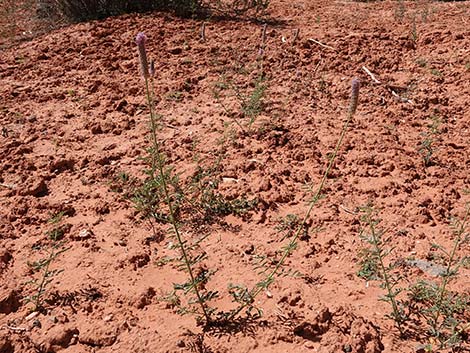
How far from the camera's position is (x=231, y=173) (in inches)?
126

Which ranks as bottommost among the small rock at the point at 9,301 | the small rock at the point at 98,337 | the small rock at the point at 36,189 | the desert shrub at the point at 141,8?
the small rock at the point at 98,337

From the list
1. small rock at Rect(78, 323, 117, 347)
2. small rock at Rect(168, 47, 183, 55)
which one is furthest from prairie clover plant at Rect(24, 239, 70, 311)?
small rock at Rect(168, 47, 183, 55)

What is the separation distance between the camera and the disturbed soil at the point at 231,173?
2174mm

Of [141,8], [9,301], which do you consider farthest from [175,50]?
[9,301]

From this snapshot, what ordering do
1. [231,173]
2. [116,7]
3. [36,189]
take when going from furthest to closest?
[116,7] → [231,173] → [36,189]

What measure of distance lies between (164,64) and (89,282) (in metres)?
2.84

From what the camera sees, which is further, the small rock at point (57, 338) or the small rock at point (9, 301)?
the small rock at point (9, 301)

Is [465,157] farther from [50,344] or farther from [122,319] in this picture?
[50,344]

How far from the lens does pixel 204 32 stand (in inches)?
211

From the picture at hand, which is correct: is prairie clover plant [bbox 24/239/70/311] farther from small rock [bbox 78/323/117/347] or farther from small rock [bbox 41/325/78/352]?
small rock [bbox 78/323/117/347]

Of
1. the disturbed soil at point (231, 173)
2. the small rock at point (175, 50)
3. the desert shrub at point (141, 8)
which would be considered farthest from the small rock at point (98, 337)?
the desert shrub at point (141, 8)

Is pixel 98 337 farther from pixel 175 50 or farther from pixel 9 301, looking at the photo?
pixel 175 50

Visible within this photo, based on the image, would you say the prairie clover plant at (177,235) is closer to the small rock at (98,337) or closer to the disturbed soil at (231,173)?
the disturbed soil at (231,173)

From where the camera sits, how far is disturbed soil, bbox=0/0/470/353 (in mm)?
2174
